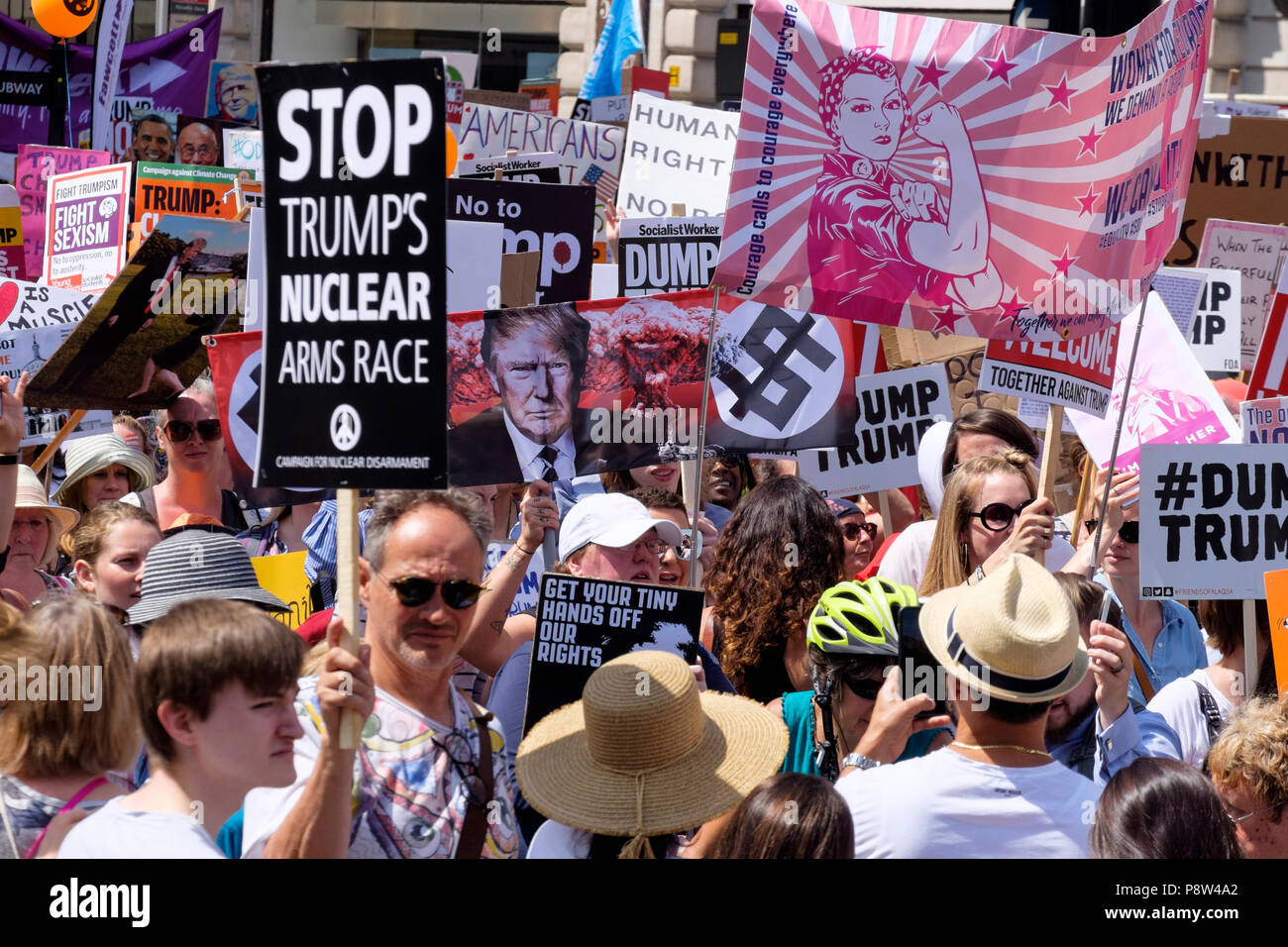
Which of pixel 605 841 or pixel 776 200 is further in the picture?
pixel 776 200

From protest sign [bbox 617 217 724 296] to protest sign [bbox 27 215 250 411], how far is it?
1.73 meters

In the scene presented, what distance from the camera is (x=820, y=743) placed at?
3.39 m

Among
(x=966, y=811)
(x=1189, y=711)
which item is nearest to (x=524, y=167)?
(x=1189, y=711)

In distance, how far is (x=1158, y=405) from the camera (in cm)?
538

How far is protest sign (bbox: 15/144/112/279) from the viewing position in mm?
9656

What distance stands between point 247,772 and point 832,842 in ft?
3.15

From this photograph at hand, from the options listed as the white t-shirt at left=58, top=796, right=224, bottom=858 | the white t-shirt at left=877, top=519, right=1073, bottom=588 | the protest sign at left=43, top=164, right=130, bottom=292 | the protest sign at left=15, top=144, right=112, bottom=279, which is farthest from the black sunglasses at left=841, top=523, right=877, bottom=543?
the protest sign at left=15, top=144, right=112, bottom=279

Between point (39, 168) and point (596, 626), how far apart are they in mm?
7718

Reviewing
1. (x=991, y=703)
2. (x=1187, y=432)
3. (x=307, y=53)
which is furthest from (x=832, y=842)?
(x=307, y=53)

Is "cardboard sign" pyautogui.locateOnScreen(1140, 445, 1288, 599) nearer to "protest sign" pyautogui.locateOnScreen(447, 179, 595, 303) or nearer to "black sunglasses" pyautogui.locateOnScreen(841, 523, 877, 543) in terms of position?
"black sunglasses" pyautogui.locateOnScreen(841, 523, 877, 543)

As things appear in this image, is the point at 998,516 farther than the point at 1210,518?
Yes

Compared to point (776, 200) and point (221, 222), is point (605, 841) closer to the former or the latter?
point (776, 200)

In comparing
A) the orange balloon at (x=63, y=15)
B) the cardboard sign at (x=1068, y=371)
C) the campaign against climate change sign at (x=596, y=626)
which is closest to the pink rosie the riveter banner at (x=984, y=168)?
the cardboard sign at (x=1068, y=371)

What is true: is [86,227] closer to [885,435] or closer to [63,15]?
[63,15]
